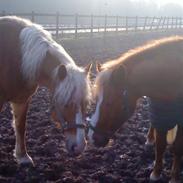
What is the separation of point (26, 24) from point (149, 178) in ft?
7.67

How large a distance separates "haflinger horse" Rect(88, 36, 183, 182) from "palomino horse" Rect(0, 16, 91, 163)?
0.17 metres

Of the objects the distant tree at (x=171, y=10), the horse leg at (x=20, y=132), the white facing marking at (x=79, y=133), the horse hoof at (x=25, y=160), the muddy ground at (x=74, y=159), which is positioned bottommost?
the distant tree at (x=171, y=10)

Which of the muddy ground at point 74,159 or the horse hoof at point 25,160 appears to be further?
the horse hoof at point 25,160

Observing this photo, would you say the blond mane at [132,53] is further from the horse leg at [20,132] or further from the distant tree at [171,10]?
the distant tree at [171,10]

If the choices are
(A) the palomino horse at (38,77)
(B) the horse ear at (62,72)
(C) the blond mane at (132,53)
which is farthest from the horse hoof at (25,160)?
(C) the blond mane at (132,53)

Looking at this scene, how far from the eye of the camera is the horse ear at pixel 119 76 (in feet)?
12.3

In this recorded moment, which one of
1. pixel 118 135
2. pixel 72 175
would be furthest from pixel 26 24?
pixel 118 135

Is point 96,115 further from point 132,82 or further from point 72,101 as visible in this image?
point 132,82

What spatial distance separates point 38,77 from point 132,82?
3.50ft

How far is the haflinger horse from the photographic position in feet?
12.7

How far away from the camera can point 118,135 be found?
19.3 ft

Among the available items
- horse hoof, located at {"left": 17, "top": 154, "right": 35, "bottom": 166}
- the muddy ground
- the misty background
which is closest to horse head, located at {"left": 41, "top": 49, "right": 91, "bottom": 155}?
the muddy ground

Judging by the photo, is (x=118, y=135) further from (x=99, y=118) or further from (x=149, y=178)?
(x=99, y=118)

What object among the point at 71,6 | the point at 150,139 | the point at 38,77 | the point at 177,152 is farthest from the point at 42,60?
the point at 71,6
